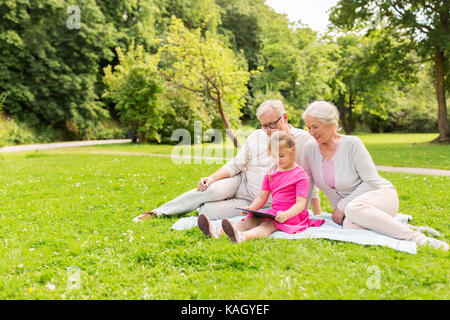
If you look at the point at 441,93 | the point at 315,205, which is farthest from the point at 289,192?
the point at 441,93

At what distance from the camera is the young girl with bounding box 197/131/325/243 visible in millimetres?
4176

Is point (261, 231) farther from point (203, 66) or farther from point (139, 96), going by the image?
point (139, 96)

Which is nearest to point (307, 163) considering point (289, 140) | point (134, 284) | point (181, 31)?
point (289, 140)

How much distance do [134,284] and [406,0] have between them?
840 inches

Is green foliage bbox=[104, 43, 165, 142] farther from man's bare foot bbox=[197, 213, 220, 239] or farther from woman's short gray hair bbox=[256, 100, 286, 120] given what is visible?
man's bare foot bbox=[197, 213, 220, 239]

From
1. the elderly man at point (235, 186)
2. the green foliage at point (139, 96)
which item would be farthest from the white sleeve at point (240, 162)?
the green foliage at point (139, 96)

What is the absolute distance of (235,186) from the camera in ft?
17.3

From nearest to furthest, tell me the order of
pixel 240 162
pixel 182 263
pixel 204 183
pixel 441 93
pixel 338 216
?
pixel 182 263
pixel 338 216
pixel 204 183
pixel 240 162
pixel 441 93

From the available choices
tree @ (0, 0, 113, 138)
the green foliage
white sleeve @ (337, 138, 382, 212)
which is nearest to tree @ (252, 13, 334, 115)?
the green foliage

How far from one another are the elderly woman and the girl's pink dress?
0.38m

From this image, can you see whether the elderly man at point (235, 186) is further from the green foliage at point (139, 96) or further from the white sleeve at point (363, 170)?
the green foliage at point (139, 96)

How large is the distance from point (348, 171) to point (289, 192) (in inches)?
30.3

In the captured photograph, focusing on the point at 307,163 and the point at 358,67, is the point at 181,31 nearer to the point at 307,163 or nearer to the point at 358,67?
the point at 358,67
